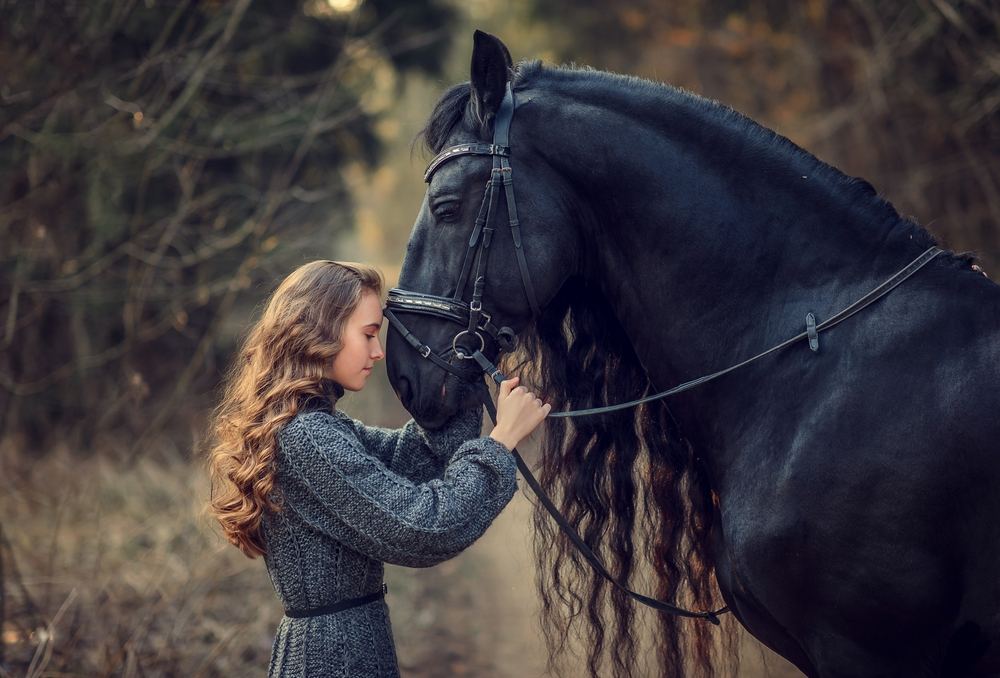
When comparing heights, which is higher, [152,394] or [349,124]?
[349,124]

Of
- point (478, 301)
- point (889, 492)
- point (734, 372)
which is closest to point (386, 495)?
point (478, 301)

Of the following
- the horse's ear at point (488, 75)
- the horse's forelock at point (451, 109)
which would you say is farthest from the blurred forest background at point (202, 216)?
the horse's ear at point (488, 75)

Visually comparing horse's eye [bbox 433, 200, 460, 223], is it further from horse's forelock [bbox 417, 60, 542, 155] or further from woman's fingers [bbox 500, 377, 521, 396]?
woman's fingers [bbox 500, 377, 521, 396]

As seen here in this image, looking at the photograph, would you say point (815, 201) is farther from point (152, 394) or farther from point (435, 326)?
point (152, 394)

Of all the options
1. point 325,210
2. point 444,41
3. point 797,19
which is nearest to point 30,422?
point 325,210

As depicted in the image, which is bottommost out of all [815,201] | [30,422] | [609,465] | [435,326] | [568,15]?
[609,465]

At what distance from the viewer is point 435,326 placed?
250 centimetres

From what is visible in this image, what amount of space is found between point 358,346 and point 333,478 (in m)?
0.40

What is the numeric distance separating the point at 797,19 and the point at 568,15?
2977mm

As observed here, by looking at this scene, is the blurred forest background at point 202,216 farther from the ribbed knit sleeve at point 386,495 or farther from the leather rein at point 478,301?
the ribbed knit sleeve at point 386,495

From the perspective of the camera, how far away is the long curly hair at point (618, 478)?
9.01 ft

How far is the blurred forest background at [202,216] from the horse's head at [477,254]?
0.72 meters

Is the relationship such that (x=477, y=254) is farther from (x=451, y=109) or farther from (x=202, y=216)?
(x=202, y=216)

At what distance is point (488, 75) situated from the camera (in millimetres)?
2492
